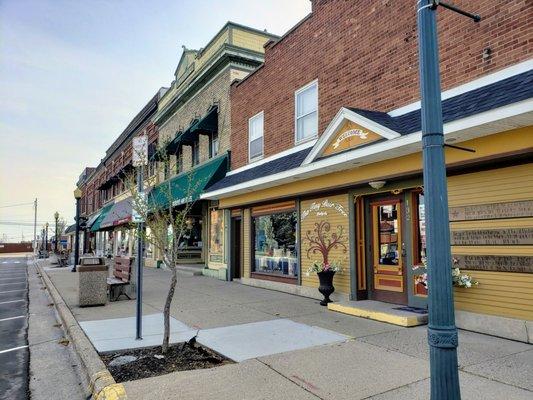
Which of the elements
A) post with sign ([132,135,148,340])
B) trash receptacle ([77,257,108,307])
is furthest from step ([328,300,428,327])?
trash receptacle ([77,257,108,307])

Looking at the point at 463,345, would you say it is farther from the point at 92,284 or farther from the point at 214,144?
the point at 214,144

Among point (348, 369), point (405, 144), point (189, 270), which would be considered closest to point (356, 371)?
point (348, 369)

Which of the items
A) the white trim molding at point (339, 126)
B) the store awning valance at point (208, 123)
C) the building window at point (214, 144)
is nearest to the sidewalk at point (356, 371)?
the white trim molding at point (339, 126)

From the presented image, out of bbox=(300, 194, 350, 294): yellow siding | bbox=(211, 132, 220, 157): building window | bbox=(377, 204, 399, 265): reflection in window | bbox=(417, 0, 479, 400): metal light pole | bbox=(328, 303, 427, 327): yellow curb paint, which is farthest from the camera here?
bbox=(211, 132, 220, 157): building window

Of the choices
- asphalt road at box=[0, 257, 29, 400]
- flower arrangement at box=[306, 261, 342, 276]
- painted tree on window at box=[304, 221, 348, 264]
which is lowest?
asphalt road at box=[0, 257, 29, 400]

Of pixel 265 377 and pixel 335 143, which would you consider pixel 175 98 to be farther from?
pixel 265 377

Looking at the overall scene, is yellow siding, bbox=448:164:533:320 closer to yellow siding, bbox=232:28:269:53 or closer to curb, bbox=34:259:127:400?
curb, bbox=34:259:127:400

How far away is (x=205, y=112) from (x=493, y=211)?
523 inches

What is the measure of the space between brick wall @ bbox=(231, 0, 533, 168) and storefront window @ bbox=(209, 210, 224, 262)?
104 inches

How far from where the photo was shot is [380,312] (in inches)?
304

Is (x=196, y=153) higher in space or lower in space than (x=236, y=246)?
higher

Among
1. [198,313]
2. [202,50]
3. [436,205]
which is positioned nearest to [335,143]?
[198,313]

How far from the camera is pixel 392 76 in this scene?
8.77m

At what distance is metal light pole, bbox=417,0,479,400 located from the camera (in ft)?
8.53
